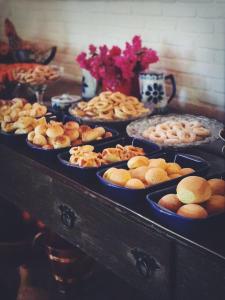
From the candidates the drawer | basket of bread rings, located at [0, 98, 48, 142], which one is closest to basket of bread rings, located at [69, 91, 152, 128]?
basket of bread rings, located at [0, 98, 48, 142]

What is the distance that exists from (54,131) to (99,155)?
0.73 ft

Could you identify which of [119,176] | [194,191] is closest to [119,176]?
[119,176]

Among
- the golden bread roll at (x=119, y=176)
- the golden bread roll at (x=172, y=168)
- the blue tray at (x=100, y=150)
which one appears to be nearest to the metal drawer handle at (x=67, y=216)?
the blue tray at (x=100, y=150)

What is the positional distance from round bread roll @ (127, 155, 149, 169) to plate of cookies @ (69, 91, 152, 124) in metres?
0.50

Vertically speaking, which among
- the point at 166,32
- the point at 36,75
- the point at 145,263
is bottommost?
the point at 145,263

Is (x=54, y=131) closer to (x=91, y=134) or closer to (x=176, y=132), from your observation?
(x=91, y=134)

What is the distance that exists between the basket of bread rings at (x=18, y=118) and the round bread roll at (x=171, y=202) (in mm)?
727

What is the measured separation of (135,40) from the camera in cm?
218

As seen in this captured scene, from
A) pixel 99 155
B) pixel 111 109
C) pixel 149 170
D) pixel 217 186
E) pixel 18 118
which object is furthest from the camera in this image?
pixel 111 109

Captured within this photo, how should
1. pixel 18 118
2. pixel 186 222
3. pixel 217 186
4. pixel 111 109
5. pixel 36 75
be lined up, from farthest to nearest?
pixel 36 75
pixel 111 109
pixel 18 118
pixel 217 186
pixel 186 222

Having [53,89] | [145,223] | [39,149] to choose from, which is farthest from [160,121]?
[53,89]

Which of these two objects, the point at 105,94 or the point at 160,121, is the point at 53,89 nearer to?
the point at 105,94

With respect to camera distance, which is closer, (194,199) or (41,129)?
(194,199)

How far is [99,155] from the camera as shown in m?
1.45
